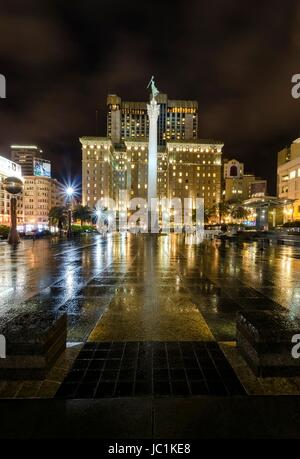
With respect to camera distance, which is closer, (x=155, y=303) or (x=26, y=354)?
(x=26, y=354)

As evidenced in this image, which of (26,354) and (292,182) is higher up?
(292,182)

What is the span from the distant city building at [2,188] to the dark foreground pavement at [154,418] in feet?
123

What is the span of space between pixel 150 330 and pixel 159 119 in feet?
625

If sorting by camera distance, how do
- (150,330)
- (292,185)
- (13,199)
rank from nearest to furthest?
(150,330) < (13,199) < (292,185)

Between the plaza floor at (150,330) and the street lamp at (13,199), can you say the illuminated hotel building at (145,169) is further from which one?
the plaza floor at (150,330)

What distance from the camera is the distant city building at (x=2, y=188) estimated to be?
41.6 m

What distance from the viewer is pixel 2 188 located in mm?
54156

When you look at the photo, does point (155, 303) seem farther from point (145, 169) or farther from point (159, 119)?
point (159, 119)

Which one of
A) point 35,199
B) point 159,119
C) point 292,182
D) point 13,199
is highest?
point 159,119

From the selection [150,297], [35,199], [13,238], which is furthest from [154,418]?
[35,199]

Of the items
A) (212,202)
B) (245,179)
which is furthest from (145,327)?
(245,179)

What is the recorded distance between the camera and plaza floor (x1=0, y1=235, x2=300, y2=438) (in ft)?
11.5
